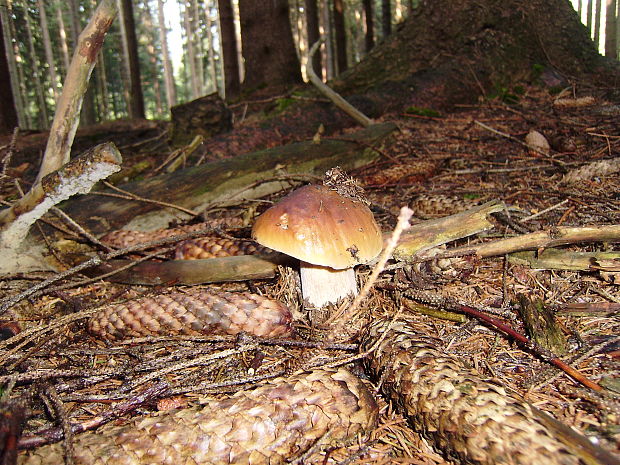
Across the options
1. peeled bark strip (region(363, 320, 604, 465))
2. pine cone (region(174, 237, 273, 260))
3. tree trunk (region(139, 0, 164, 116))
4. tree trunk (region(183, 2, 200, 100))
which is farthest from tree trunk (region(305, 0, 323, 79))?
tree trunk (region(139, 0, 164, 116))

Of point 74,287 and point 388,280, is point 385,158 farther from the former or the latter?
point 74,287

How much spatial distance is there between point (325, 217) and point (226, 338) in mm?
766

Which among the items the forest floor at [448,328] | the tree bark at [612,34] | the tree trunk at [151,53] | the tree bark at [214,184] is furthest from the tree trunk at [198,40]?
the forest floor at [448,328]

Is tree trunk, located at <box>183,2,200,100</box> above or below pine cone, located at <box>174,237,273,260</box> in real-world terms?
A: above

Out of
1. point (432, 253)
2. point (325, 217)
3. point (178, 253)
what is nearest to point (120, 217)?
point (178, 253)

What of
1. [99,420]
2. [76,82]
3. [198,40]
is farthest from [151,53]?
[99,420]

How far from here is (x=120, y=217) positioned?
9.95 feet

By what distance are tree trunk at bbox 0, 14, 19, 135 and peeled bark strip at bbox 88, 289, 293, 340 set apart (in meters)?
8.15

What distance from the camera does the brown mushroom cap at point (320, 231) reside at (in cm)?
174

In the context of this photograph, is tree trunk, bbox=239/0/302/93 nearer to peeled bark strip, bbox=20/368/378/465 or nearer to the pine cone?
the pine cone

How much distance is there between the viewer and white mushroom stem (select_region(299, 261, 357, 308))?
2002 millimetres

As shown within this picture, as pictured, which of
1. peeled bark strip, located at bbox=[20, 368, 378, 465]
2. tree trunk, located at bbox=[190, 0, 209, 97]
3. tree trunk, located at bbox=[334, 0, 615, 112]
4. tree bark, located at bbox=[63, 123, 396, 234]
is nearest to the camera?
peeled bark strip, located at bbox=[20, 368, 378, 465]

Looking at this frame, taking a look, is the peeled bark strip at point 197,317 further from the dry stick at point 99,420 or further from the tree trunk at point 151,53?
the tree trunk at point 151,53

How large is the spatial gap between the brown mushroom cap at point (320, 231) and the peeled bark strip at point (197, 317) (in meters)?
0.36
